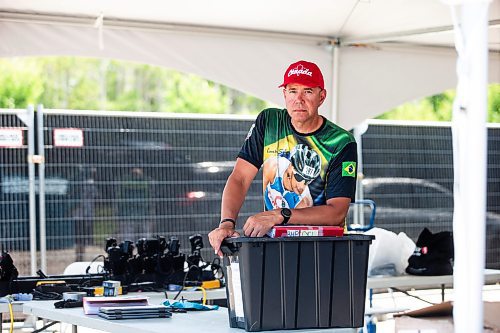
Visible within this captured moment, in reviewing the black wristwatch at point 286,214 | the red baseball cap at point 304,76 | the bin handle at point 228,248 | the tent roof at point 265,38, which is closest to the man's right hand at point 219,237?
the bin handle at point 228,248

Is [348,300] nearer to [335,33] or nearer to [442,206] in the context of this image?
[335,33]

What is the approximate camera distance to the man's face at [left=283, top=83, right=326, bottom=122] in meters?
3.69

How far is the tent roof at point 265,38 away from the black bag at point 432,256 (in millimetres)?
1117

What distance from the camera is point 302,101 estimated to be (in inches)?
146

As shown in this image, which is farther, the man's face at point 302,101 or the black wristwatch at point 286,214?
the man's face at point 302,101

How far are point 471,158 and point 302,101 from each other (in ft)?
4.41

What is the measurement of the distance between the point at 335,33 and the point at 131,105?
93.5ft

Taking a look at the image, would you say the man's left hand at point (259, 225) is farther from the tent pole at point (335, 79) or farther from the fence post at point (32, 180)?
the fence post at point (32, 180)

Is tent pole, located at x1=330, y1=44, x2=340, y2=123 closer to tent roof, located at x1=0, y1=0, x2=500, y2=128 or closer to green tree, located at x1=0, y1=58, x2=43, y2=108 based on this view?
tent roof, located at x1=0, y1=0, x2=500, y2=128

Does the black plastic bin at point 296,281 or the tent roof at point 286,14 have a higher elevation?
the tent roof at point 286,14

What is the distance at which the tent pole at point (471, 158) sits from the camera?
242cm

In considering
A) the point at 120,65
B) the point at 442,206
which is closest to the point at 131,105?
the point at 120,65

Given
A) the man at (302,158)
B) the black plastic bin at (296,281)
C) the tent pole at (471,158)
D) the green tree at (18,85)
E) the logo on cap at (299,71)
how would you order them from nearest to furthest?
the tent pole at (471,158) < the black plastic bin at (296,281) < the man at (302,158) < the logo on cap at (299,71) < the green tree at (18,85)

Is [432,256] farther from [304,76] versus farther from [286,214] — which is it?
[286,214]
